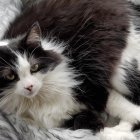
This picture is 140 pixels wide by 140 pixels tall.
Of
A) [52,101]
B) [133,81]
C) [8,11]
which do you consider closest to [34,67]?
[52,101]

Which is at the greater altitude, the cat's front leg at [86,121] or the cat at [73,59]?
the cat at [73,59]

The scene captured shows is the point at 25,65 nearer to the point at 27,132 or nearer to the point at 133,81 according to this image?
the point at 27,132

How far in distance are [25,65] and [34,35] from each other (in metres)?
0.11

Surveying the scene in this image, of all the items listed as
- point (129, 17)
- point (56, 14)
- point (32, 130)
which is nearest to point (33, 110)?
point (32, 130)

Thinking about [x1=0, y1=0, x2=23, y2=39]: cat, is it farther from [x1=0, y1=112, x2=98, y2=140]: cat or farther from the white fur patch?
[x1=0, y1=112, x2=98, y2=140]: cat

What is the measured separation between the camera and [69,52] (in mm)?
1327

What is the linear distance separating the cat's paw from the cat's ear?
375mm

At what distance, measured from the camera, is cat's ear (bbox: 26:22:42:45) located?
1201mm

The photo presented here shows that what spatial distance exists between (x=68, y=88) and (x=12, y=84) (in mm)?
229

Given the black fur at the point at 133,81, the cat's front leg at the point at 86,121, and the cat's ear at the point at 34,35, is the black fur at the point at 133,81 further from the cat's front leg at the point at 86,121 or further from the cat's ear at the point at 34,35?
the cat's ear at the point at 34,35

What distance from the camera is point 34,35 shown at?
3.99 feet

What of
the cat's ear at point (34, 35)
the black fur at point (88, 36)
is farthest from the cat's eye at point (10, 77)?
the black fur at point (88, 36)

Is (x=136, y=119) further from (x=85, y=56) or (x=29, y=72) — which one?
(x=29, y=72)

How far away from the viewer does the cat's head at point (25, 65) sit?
115 cm
